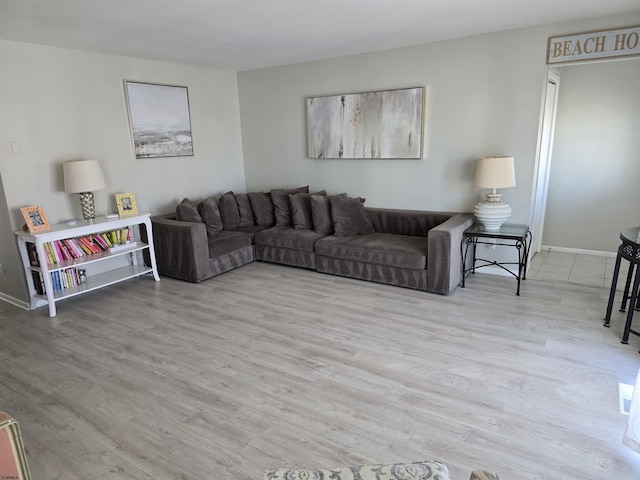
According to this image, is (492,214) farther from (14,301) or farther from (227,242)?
(14,301)

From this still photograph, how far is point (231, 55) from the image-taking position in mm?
4773

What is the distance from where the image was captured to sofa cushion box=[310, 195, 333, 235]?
192 inches

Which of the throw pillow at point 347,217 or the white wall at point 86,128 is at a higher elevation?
the white wall at point 86,128

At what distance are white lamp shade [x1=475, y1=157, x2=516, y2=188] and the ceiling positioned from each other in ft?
4.11

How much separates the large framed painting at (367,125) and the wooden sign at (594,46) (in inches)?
52.0

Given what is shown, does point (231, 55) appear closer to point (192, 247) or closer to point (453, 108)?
point (192, 247)

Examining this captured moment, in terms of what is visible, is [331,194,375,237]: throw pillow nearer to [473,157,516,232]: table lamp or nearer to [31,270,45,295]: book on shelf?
[473,157,516,232]: table lamp

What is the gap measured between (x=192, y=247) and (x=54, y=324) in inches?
56.1

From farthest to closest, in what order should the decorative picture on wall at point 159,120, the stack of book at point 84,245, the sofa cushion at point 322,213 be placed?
the sofa cushion at point 322,213, the decorative picture on wall at point 159,120, the stack of book at point 84,245

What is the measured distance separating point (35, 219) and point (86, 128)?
118 centimetres

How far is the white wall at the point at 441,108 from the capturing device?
405 cm

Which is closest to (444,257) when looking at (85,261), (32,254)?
(85,261)

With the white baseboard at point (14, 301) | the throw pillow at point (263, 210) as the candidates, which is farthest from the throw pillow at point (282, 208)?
the white baseboard at point (14, 301)

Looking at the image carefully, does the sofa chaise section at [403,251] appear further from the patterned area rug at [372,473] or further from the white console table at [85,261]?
the patterned area rug at [372,473]
